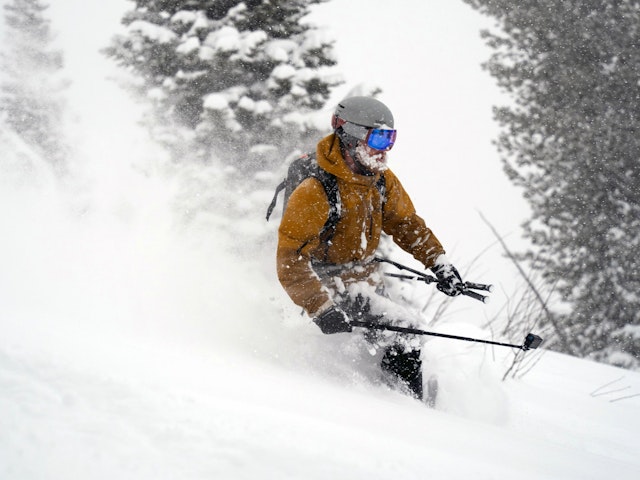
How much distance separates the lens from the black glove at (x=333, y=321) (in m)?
3.47

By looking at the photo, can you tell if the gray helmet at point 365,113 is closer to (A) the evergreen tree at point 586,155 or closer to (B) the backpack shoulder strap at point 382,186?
(B) the backpack shoulder strap at point 382,186

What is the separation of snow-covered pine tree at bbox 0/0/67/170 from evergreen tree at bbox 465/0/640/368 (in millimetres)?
14100

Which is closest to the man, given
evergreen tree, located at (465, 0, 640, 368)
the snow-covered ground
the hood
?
the hood

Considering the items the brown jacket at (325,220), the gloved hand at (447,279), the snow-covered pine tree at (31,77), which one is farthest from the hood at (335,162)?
the snow-covered pine tree at (31,77)

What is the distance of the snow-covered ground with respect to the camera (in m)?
1.75

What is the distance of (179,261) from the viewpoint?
240 inches

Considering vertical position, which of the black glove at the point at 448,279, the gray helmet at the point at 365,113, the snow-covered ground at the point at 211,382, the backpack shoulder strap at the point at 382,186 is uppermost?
the gray helmet at the point at 365,113

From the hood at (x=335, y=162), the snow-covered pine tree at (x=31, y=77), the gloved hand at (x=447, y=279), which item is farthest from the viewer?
the snow-covered pine tree at (x=31, y=77)

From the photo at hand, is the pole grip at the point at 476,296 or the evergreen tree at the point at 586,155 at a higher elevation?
the evergreen tree at the point at 586,155

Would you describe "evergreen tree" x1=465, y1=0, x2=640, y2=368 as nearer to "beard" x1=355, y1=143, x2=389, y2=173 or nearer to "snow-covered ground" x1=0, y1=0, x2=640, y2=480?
"snow-covered ground" x1=0, y1=0, x2=640, y2=480

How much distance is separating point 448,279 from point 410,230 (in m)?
0.54

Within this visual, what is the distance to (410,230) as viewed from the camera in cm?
439

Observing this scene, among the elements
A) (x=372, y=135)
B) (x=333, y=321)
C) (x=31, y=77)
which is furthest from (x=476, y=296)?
(x=31, y=77)

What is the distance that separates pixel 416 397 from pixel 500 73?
1133cm
